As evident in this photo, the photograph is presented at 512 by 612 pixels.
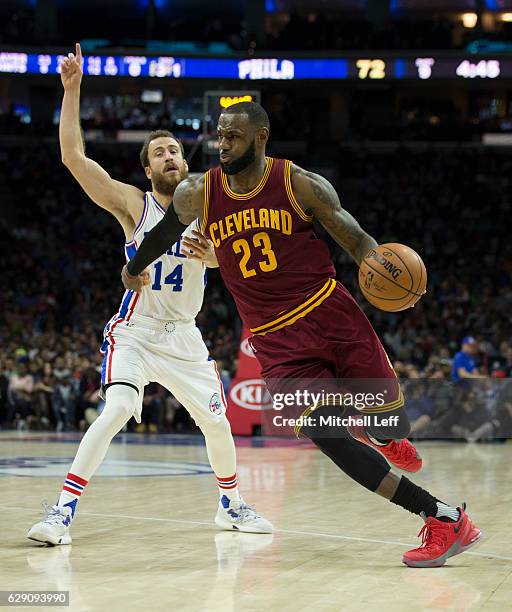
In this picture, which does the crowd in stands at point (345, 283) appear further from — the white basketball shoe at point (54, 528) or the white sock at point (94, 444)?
the white basketball shoe at point (54, 528)

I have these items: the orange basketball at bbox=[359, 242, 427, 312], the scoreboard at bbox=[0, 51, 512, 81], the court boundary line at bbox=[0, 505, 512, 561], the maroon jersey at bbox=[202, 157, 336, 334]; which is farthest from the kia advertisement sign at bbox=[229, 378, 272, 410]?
the scoreboard at bbox=[0, 51, 512, 81]

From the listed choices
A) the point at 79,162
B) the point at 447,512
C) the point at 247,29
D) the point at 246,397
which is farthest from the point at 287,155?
the point at 447,512

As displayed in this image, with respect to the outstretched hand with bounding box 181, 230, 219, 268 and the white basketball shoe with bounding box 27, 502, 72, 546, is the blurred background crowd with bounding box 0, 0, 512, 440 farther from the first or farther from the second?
the white basketball shoe with bounding box 27, 502, 72, 546

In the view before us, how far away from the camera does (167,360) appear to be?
576 cm

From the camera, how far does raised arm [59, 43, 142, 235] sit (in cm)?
575

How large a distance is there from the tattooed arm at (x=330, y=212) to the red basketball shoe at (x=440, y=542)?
1299 mm

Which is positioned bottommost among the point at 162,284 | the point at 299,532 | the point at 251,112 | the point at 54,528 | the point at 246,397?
the point at 246,397

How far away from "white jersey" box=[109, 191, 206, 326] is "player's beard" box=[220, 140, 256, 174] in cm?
111

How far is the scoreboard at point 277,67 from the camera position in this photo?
2608 centimetres

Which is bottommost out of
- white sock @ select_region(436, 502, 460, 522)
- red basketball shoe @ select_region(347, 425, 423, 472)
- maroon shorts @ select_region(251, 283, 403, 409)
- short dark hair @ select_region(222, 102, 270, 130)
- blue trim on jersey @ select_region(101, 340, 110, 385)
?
white sock @ select_region(436, 502, 460, 522)

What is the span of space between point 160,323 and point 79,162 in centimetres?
102

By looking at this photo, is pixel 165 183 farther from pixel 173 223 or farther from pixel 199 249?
pixel 173 223

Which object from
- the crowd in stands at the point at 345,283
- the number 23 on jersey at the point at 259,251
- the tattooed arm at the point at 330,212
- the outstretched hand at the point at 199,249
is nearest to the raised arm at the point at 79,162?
the outstretched hand at the point at 199,249

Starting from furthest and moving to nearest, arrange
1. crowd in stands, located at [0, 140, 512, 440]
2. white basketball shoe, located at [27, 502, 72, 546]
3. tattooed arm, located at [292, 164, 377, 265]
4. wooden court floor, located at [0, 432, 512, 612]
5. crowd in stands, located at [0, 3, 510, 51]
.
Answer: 1. crowd in stands, located at [0, 3, 510, 51]
2. crowd in stands, located at [0, 140, 512, 440]
3. white basketball shoe, located at [27, 502, 72, 546]
4. tattooed arm, located at [292, 164, 377, 265]
5. wooden court floor, located at [0, 432, 512, 612]
